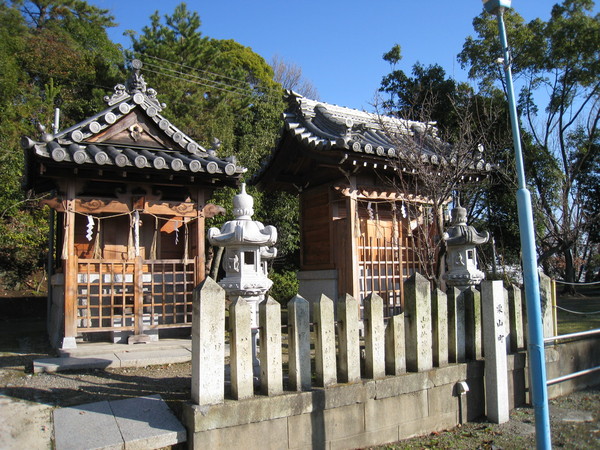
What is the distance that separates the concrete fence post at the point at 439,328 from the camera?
546cm

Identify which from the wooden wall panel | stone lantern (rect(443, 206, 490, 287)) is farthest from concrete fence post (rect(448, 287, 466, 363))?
the wooden wall panel

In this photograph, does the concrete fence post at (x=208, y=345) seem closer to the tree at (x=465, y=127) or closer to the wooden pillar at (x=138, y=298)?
the wooden pillar at (x=138, y=298)

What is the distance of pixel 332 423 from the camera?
4547mm

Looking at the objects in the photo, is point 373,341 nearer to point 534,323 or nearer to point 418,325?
point 418,325

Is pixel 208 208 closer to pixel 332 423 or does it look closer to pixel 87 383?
pixel 87 383

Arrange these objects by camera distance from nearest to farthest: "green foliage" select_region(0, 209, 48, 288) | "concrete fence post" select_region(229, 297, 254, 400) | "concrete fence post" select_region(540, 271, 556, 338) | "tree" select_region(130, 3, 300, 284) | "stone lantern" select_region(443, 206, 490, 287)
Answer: "concrete fence post" select_region(229, 297, 254, 400)
"concrete fence post" select_region(540, 271, 556, 338)
"stone lantern" select_region(443, 206, 490, 287)
"green foliage" select_region(0, 209, 48, 288)
"tree" select_region(130, 3, 300, 284)

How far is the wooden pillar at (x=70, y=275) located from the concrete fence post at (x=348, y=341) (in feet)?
18.6

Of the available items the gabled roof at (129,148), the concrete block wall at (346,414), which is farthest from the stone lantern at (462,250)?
the gabled roof at (129,148)

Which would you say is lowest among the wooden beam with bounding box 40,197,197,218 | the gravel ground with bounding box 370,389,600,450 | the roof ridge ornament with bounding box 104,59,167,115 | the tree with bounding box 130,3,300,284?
the gravel ground with bounding box 370,389,600,450

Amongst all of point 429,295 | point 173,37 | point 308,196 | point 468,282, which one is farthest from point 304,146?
point 173,37

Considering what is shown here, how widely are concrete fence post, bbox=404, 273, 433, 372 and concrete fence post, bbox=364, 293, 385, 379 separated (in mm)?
449

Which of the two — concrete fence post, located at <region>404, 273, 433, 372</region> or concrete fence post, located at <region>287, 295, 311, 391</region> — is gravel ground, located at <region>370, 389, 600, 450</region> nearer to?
concrete fence post, located at <region>404, 273, 433, 372</region>

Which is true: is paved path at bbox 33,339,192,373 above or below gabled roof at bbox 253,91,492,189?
below

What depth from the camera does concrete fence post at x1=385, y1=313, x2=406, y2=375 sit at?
5.12 metres
